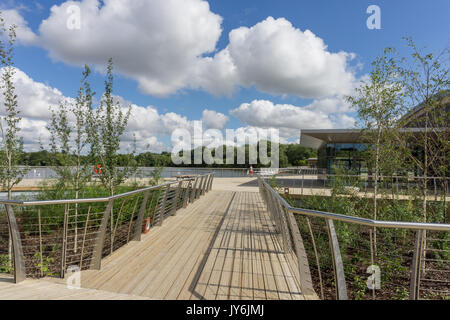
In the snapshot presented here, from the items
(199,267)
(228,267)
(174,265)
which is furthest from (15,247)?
(228,267)

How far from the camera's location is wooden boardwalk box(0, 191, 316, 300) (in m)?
2.56

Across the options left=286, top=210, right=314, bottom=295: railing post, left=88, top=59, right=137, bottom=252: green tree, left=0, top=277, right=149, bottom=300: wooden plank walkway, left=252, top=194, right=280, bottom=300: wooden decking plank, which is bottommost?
left=252, top=194, right=280, bottom=300: wooden decking plank

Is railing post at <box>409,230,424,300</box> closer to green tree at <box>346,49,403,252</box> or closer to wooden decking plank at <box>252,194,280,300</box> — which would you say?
wooden decking plank at <box>252,194,280,300</box>

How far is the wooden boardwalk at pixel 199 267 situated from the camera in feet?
8.39

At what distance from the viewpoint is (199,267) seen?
3191mm

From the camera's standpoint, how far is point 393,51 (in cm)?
530

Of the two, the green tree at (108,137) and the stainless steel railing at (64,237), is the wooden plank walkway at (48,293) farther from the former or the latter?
the green tree at (108,137)

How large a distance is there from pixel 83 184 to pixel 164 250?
111 inches

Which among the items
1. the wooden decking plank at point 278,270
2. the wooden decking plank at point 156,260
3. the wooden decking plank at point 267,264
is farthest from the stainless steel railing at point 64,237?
the wooden decking plank at point 278,270

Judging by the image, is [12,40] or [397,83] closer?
[12,40]

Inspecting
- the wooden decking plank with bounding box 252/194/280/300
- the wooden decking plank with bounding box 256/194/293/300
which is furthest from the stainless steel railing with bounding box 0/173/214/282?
the wooden decking plank with bounding box 256/194/293/300

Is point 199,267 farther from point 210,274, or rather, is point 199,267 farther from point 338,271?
point 338,271

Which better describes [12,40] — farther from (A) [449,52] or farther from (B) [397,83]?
(A) [449,52]

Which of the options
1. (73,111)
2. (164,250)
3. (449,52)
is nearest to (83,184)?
(73,111)
